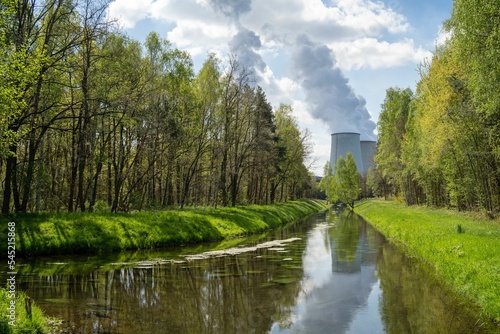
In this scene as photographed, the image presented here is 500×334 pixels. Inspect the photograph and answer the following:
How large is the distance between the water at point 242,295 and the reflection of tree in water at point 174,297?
0.03m

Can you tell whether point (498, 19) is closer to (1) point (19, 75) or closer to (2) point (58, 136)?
(1) point (19, 75)

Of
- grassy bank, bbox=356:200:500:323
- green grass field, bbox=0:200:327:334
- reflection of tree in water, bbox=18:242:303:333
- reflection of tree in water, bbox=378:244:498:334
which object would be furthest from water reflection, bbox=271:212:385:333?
green grass field, bbox=0:200:327:334

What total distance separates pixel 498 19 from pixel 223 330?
1588cm

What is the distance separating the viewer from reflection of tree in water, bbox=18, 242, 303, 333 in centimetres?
945

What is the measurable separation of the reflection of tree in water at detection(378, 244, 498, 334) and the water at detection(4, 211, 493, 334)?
24 millimetres

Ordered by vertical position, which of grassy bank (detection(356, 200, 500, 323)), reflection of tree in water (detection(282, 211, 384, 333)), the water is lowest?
reflection of tree in water (detection(282, 211, 384, 333))

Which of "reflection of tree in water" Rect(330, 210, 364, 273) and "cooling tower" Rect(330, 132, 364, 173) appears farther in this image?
"cooling tower" Rect(330, 132, 364, 173)

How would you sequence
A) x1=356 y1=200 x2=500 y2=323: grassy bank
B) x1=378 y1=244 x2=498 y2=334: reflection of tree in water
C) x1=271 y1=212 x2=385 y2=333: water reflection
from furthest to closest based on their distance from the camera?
x1=356 y1=200 x2=500 y2=323: grassy bank < x1=271 y1=212 x2=385 y2=333: water reflection < x1=378 y1=244 x2=498 y2=334: reflection of tree in water

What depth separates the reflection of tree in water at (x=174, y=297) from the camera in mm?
9445

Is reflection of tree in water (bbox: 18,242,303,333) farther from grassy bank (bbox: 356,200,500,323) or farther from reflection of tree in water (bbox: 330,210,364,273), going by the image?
grassy bank (bbox: 356,200,500,323)

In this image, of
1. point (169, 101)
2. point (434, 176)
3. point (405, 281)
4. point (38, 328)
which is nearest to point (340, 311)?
point (405, 281)

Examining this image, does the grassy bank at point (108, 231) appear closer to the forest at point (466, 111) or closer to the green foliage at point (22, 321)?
the green foliage at point (22, 321)

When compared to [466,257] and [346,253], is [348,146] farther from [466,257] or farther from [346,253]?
[466,257]

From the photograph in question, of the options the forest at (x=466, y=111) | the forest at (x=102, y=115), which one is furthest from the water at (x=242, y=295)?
the forest at (x=466, y=111)
